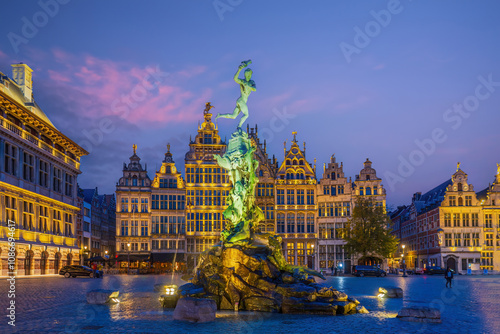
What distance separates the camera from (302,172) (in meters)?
73.4

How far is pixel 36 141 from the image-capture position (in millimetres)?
51281

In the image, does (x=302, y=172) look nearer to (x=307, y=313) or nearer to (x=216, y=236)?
(x=216, y=236)

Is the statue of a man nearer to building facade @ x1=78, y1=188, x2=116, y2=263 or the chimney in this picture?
the chimney

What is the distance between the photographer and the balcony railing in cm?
4441

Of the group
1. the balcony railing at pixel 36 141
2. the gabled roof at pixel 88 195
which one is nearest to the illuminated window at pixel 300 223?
the balcony railing at pixel 36 141

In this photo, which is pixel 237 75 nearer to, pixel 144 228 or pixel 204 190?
pixel 204 190

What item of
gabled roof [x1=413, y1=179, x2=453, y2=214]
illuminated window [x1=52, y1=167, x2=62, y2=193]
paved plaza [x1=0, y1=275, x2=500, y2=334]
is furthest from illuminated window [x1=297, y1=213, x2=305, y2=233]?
paved plaza [x1=0, y1=275, x2=500, y2=334]

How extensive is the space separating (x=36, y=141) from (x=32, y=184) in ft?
15.2

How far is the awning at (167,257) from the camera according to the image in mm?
70375

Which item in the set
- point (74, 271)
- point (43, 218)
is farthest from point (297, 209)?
point (43, 218)

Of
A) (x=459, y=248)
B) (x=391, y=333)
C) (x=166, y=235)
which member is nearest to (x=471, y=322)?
(x=391, y=333)

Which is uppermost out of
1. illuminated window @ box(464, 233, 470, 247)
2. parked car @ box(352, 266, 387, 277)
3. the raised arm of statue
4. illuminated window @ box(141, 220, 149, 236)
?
the raised arm of statue

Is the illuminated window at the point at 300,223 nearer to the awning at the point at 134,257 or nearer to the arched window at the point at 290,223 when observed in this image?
the arched window at the point at 290,223

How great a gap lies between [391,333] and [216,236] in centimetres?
5902
